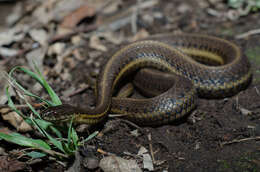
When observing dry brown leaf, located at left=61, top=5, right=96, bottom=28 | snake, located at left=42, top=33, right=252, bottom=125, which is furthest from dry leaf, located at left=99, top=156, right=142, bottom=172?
dry brown leaf, located at left=61, top=5, right=96, bottom=28

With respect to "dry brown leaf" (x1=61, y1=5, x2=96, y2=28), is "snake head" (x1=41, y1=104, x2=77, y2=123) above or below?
below

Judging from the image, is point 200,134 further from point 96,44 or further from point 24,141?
point 96,44

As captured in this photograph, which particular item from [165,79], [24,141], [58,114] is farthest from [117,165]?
[165,79]

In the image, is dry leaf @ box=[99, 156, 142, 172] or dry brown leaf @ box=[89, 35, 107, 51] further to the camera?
dry brown leaf @ box=[89, 35, 107, 51]

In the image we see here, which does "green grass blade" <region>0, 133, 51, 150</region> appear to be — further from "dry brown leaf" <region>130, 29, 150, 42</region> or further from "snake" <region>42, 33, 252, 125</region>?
"dry brown leaf" <region>130, 29, 150, 42</region>

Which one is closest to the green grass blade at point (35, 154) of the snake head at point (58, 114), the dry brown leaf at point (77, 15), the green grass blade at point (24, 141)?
the green grass blade at point (24, 141)

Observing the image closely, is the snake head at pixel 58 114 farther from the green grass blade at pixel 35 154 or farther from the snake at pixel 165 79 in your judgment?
the green grass blade at pixel 35 154

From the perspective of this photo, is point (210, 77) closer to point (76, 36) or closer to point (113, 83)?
point (113, 83)

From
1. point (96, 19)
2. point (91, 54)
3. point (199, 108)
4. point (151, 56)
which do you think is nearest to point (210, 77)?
point (199, 108)
